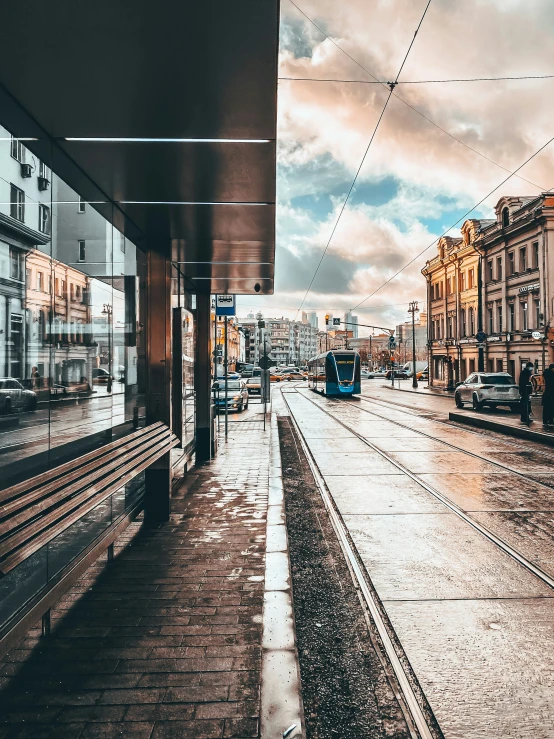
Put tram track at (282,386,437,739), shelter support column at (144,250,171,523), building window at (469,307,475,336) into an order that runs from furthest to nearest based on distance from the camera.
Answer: building window at (469,307,475,336) → shelter support column at (144,250,171,523) → tram track at (282,386,437,739)

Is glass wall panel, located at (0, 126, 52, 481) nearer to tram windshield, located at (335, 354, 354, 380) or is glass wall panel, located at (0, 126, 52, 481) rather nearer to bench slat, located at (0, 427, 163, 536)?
bench slat, located at (0, 427, 163, 536)

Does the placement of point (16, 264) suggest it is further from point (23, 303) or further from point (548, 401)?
point (548, 401)

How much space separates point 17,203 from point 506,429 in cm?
1621

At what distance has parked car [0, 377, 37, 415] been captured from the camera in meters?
3.26

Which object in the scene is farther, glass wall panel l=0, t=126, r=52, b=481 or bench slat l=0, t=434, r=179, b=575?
glass wall panel l=0, t=126, r=52, b=481

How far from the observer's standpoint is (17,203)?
3.60m

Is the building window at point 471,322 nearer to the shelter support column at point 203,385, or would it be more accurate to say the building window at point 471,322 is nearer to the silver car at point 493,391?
the silver car at point 493,391

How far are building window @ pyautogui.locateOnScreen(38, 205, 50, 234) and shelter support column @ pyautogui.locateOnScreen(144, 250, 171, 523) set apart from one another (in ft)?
8.99

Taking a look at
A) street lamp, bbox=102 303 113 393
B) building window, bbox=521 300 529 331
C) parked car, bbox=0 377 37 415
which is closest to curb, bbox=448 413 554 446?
street lamp, bbox=102 303 113 393

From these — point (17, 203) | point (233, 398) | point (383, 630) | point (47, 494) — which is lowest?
point (383, 630)

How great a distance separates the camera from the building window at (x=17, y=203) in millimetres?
3508

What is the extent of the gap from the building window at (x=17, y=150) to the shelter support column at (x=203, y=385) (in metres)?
7.35

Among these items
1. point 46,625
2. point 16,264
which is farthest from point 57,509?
point 16,264

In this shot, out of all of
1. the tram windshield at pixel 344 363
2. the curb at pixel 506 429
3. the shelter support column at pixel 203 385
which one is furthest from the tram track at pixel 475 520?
the tram windshield at pixel 344 363
